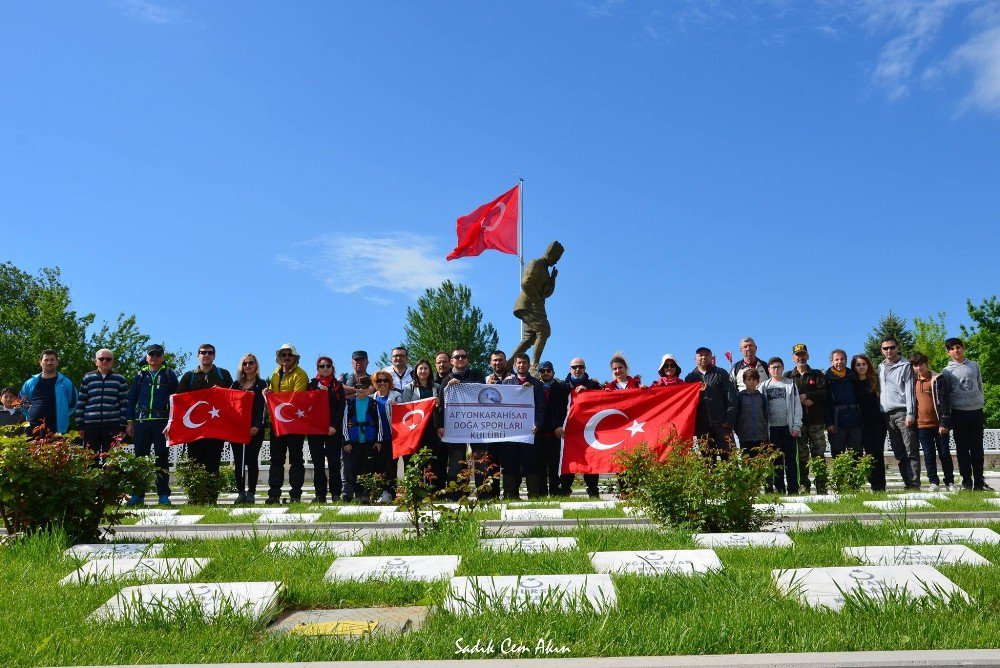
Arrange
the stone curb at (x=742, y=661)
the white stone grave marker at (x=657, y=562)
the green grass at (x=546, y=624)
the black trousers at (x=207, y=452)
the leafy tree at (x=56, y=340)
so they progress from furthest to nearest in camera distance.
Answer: the leafy tree at (x=56, y=340), the black trousers at (x=207, y=452), the white stone grave marker at (x=657, y=562), the green grass at (x=546, y=624), the stone curb at (x=742, y=661)

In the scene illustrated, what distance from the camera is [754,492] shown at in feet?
19.9

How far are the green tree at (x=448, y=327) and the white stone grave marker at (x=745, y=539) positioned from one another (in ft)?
208

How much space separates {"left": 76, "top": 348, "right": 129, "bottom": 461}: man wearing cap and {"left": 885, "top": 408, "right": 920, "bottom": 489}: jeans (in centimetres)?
1069

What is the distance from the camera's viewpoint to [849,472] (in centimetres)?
1085

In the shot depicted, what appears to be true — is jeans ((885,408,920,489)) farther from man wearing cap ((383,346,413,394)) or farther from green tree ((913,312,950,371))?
green tree ((913,312,950,371))

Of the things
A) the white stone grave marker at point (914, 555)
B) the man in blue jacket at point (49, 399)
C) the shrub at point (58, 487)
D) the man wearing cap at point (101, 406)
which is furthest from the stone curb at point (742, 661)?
the man in blue jacket at point (49, 399)

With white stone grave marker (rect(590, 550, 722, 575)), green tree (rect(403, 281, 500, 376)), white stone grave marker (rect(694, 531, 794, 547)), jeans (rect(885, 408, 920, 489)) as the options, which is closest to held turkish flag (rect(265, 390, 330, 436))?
white stone grave marker (rect(694, 531, 794, 547))

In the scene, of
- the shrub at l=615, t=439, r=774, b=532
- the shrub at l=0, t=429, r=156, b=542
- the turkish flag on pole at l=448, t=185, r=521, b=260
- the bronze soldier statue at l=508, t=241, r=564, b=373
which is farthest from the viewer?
the turkish flag on pole at l=448, t=185, r=521, b=260

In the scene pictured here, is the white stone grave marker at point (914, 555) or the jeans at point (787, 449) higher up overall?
the jeans at point (787, 449)

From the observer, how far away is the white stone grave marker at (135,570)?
463cm

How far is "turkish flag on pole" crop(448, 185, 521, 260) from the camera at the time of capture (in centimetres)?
2367

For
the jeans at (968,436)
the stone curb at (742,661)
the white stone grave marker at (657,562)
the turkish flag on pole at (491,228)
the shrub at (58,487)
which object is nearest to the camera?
the stone curb at (742,661)

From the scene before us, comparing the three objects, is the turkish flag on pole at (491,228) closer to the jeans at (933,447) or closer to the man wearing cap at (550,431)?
the man wearing cap at (550,431)

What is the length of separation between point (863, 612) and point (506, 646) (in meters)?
1.55
